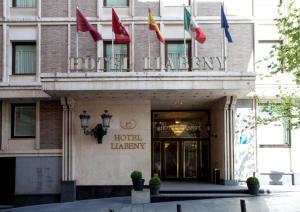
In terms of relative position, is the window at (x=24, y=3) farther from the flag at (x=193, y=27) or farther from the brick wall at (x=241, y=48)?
the brick wall at (x=241, y=48)

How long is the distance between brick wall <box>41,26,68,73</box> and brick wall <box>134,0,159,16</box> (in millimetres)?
3522

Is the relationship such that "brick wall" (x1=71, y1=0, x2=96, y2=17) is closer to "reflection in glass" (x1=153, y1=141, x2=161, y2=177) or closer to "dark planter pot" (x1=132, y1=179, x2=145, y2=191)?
"reflection in glass" (x1=153, y1=141, x2=161, y2=177)

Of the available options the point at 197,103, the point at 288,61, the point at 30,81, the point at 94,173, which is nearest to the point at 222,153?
the point at 197,103

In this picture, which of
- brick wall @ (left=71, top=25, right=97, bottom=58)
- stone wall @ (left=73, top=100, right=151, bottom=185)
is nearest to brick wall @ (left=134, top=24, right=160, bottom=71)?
brick wall @ (left=71, top=25, right=97, bottom=58)

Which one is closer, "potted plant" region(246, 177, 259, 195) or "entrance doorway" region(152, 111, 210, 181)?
"potted plant" region(246, 177, 259, 195)

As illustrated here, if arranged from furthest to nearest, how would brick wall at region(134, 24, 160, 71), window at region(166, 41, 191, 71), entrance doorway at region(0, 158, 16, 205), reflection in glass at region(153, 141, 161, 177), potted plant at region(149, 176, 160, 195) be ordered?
reflection in glass at region(153, 141, 161, 177) → entrance doorway at region(0, 158, 16, 205) → window at region(166, 41, 191, 71) → brick wall at region(134, 24, 160, 71) → potted plant at region(149, 176, 160, 195)

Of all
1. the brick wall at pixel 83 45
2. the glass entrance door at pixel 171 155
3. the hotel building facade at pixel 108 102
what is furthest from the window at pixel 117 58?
the glass entrance door at pixel 171 155

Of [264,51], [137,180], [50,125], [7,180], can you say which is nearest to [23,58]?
[50,125]

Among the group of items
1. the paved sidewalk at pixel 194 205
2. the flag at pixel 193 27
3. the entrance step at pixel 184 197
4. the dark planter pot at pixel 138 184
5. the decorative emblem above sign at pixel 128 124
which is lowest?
the paved sidewalk at pixel 194 205

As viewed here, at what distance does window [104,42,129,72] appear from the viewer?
21.7 metres

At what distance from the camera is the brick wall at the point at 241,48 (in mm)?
22141

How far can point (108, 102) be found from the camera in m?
22.0

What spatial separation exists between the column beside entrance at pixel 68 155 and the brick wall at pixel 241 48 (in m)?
7.86

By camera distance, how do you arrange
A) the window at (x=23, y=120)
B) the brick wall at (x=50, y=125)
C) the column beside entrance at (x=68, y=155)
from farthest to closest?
1. the window at (x=23, y=120)
2. the brick wall at (x=50, y=125)
3. the column beside entrance at (x=68, y=155)
